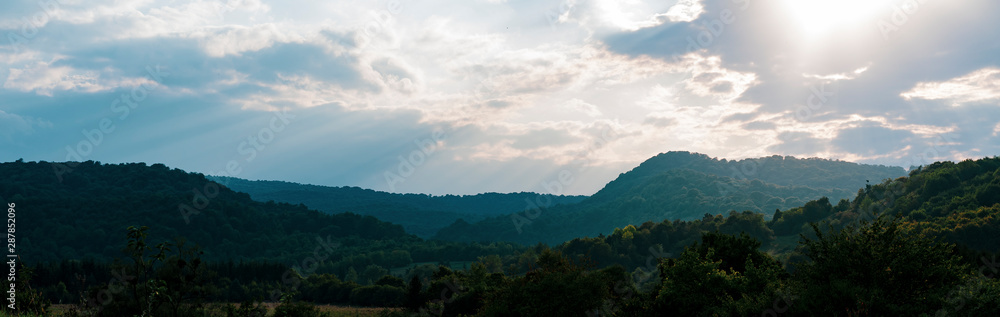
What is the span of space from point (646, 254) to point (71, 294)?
139 meters

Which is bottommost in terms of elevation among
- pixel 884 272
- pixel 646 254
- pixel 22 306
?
pixel 646 254

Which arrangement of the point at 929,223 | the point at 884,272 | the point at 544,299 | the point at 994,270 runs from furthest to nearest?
the point at 929,223 < the point at 994,270 < the point at 544,299 < the point at 884,272

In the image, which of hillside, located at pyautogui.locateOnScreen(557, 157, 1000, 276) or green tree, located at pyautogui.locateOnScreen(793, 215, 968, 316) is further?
hillside, located at pyautogui.locateOnScreen(557, 157, 1000, 276)

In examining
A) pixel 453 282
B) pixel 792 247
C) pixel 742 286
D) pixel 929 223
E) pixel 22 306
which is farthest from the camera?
pixel 792 247

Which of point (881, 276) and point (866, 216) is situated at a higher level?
point (881, 276)

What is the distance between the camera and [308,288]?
107 m

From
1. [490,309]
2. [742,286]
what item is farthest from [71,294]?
[742,286]

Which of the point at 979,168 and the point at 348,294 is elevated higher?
the point at 979,168

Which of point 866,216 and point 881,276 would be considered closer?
point 881,276

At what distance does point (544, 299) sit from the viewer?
3456 cm

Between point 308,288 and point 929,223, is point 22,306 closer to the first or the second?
point 308,288

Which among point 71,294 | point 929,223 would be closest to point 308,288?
point 71,294

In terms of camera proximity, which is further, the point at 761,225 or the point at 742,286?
the point at 761,225

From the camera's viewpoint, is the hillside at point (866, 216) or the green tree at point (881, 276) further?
the hillside at point (866, 216)
